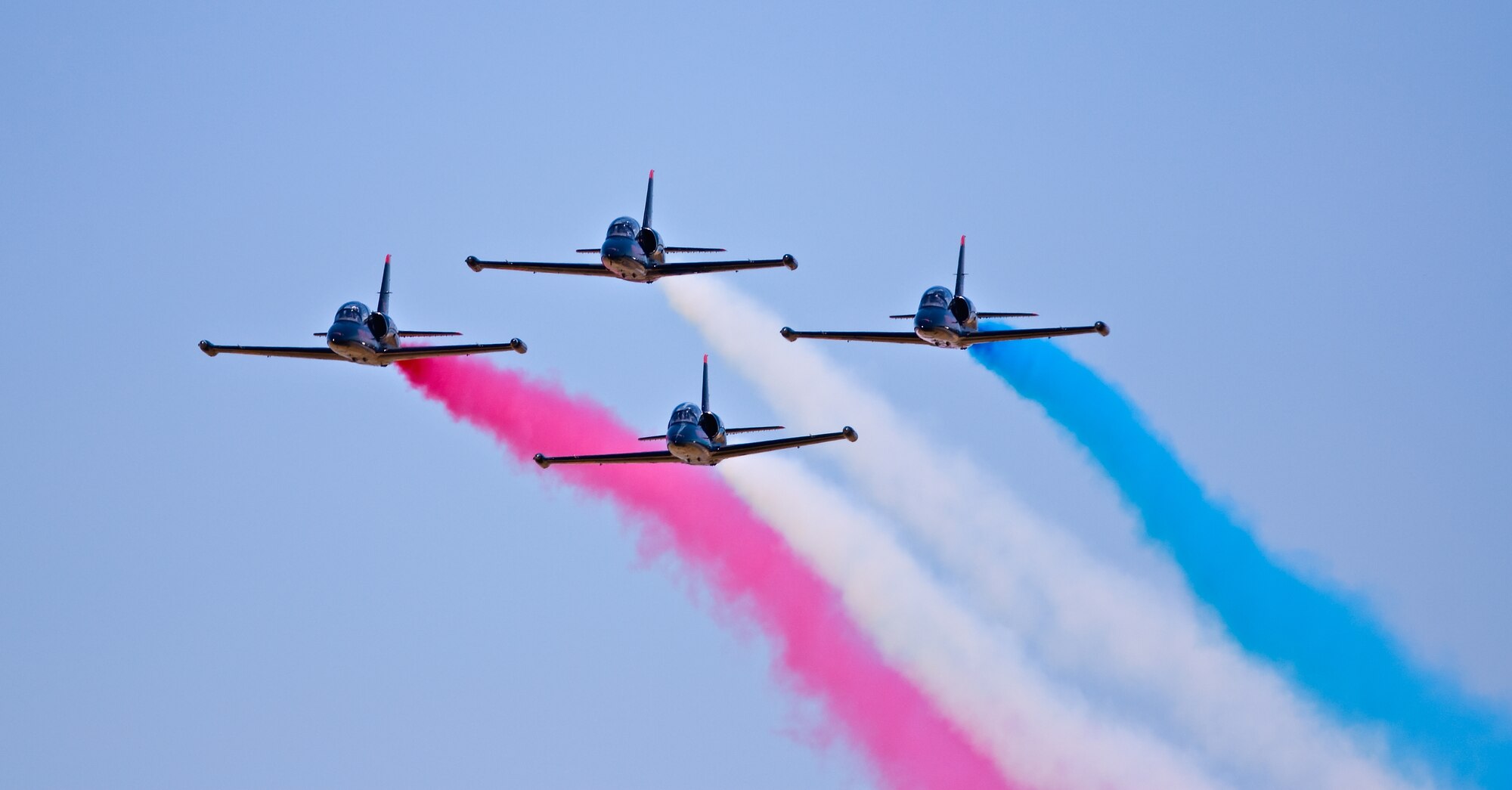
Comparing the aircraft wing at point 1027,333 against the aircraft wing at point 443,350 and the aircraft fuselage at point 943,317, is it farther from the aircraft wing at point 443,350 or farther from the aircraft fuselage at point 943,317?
the aircraft wing at point 443,350

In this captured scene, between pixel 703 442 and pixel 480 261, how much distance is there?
1544 cm

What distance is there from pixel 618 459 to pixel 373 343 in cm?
1040

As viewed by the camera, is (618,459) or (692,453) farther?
(618,459)

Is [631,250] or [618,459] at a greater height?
[631,250]

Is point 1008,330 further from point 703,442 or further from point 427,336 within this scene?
point 427,336

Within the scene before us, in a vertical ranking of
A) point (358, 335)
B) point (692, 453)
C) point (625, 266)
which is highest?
point (625, 266)

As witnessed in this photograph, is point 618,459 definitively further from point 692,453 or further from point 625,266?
point 625,266

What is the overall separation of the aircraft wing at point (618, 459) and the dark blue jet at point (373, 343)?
507cm

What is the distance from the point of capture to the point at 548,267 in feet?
393

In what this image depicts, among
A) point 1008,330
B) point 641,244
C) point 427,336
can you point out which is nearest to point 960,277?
point 1008,330

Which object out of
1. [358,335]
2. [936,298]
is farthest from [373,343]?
[936,298]

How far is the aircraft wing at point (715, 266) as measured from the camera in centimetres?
11750

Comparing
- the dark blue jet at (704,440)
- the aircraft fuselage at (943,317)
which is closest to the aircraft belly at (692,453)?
the dark blue jet at (704,440)

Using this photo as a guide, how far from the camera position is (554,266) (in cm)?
11944
